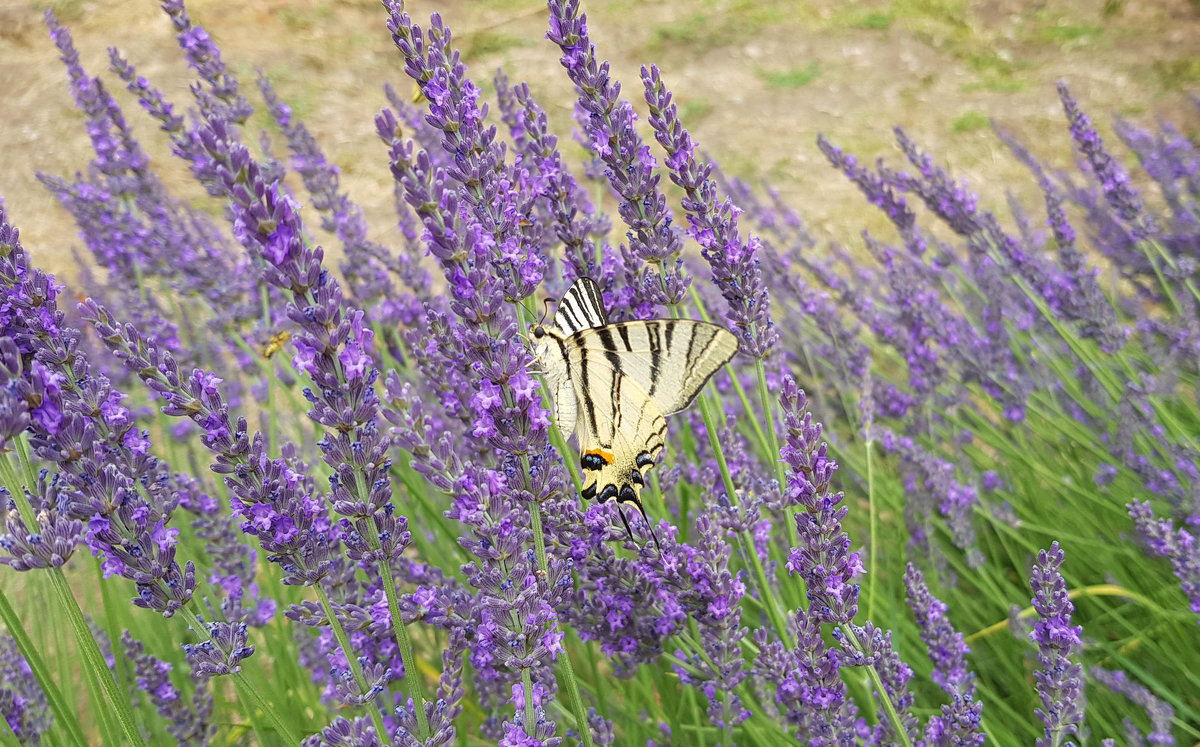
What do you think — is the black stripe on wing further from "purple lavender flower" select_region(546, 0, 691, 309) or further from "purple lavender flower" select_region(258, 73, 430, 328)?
"purple lavender flower" select_region(258, 73, 430, 328)

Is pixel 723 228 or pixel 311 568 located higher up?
pixel 723 228

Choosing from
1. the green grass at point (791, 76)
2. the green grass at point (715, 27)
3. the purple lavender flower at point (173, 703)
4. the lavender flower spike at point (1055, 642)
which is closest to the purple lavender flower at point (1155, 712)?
the lavender flower spike at point (1055, 642)

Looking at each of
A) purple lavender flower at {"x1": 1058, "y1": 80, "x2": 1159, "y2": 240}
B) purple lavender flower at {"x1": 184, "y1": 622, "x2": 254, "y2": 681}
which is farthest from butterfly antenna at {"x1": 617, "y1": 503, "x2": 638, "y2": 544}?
purple lavender flower at {"x1": 1058, "y1": 80, "x2": 1159, "y2": 240}

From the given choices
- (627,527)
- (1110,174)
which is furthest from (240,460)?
(1110,174)

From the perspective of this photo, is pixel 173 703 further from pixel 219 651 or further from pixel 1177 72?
pixel 1177 72

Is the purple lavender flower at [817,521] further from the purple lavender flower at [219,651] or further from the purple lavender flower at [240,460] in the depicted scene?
the purple lavender flower at [219,651]

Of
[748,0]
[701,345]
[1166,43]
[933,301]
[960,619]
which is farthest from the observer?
[748,0]

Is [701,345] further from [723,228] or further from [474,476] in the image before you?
[474,476]

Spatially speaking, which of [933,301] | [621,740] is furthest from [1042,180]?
[621,740]

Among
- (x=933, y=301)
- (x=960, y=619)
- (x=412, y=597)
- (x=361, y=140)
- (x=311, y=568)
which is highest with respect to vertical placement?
(x=361, y=140)
